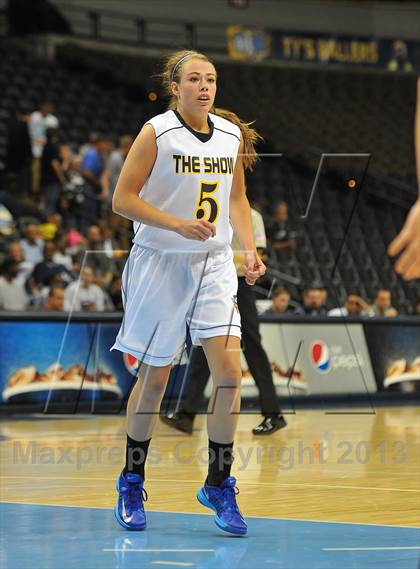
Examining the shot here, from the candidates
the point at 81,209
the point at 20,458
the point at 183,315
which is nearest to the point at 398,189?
the point at 81,209

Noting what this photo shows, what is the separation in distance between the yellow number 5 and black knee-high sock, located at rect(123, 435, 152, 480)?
3.43 feet

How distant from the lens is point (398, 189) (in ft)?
83.0

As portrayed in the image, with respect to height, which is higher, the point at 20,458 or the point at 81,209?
the point at 20,458

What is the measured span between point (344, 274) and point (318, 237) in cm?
103

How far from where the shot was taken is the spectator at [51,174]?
53.3 feet

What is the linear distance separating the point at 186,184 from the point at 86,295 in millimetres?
7653

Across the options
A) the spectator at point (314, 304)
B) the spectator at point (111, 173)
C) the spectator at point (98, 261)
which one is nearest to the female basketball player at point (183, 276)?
the spectator at point (98, 261)

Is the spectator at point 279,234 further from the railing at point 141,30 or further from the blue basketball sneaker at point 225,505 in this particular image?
the blue basketball sneaker at point 225,505

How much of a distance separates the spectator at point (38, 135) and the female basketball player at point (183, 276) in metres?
11.5

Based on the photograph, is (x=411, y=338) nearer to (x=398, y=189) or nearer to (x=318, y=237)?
(x=318, y=237)

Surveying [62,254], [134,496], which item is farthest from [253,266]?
[62,254]

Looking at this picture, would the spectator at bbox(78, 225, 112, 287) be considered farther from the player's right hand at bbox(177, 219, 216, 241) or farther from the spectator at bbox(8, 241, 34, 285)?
the player's right hand at bbox(177, 219, 216, 241)

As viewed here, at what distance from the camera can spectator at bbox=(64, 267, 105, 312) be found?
12414mm

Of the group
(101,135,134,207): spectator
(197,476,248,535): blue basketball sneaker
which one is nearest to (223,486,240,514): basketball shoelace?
(197,476,248,535): blue basketball sneaker
